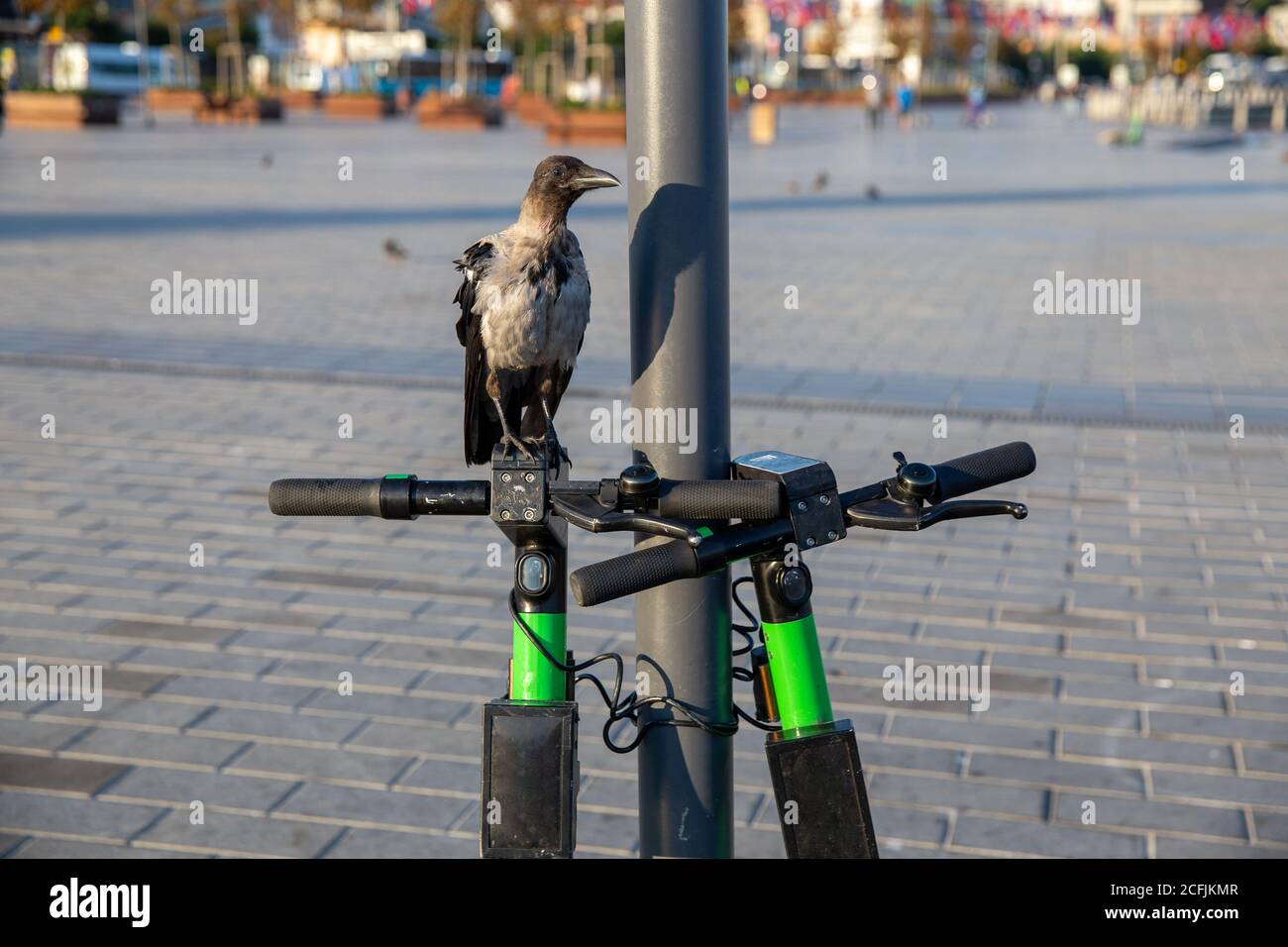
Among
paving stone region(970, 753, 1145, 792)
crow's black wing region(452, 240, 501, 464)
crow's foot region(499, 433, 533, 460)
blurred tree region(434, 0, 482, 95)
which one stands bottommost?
paving stone region(970, 753, 1145, 792)

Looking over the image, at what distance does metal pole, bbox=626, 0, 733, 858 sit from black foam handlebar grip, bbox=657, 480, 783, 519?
15 centimetres

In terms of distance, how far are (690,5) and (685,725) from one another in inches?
40.3

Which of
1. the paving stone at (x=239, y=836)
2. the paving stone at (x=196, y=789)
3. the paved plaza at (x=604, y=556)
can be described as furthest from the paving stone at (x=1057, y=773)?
the paving stone at (x=196, y=789)

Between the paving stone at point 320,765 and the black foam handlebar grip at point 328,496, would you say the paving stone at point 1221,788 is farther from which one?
the black foam handlebar grip at point 328,496

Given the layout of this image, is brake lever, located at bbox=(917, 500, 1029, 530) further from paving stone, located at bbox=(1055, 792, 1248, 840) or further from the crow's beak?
paving stone, located at bbox=(1055, 792, 1248, 840)

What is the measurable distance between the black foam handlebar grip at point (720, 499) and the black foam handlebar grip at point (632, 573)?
0.18 feet

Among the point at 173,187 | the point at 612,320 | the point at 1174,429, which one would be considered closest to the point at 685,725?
the point at 1174,429

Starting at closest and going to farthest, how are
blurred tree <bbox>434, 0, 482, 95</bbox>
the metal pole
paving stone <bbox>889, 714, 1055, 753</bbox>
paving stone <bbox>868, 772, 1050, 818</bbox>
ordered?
1. the metal pole
2. paving stone <bbox>868, 772, 1050, 818</bbox>
3. paving stone <bbox>889, 714, 1055, 753</bbox>
4. blurred tree <bbox>434, 0, 482, 95</bbox>

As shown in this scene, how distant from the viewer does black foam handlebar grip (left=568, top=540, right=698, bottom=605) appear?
1788 millimetres

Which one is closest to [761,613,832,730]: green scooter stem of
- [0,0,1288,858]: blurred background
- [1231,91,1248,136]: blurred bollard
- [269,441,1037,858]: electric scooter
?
[269,441,1037,858]: electric scooter

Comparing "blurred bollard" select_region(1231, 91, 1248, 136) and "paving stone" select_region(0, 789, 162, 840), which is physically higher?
"blurred bollard" select_region(1231, 91, 1248, 136)

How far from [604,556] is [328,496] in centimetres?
414

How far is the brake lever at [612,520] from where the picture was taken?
6.18 ft

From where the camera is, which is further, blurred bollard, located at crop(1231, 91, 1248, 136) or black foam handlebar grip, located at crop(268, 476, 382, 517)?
blurred bollard, located at crop(1231, 91, 1248, 136)
